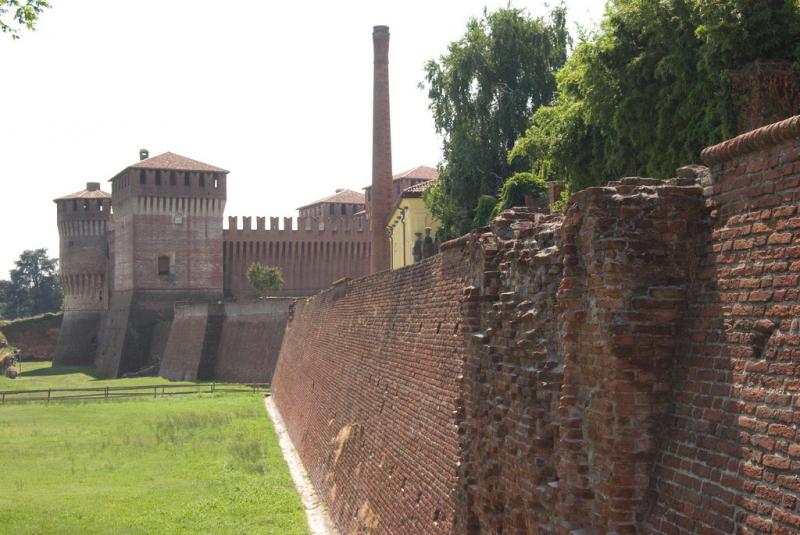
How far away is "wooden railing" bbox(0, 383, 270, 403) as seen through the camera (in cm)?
3377

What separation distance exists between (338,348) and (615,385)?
1306 centimetres

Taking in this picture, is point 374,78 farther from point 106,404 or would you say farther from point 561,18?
point 106,404

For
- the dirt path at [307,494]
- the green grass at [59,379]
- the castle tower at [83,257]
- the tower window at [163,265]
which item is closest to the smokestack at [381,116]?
the dirt path at [307,494]

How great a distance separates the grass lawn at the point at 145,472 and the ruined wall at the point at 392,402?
119 centimetres

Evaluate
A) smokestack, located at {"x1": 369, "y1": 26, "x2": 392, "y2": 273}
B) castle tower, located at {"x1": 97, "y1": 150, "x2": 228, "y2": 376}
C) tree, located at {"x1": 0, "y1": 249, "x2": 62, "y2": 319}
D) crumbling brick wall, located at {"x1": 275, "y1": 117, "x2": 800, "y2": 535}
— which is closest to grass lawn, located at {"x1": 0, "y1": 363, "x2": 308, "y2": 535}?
crumbling brick wall, located at {"x1": 275, "y1": 117, "x2": 800, "y2": 535}

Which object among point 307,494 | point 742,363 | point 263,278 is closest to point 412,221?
point 263,278

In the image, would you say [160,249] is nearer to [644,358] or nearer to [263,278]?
[263,278]

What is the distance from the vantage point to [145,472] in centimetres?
1833

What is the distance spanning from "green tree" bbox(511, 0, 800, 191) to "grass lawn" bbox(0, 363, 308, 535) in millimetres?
8104

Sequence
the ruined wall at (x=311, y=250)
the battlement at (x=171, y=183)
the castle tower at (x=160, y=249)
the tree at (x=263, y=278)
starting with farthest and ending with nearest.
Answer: the ruined wall at (x=311, y=250)
the tree at (x=263, y=278)
the battlement at (x=171, y=183)
the castle tower at (x=160, y=249)

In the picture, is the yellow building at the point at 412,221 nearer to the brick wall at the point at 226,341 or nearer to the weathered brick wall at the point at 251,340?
the weathered brick wall at the point at 251,340

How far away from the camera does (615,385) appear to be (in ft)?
14.0

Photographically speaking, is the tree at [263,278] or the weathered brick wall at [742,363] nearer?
the weathered brick wall at [742,363]

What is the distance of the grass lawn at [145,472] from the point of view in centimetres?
1383
